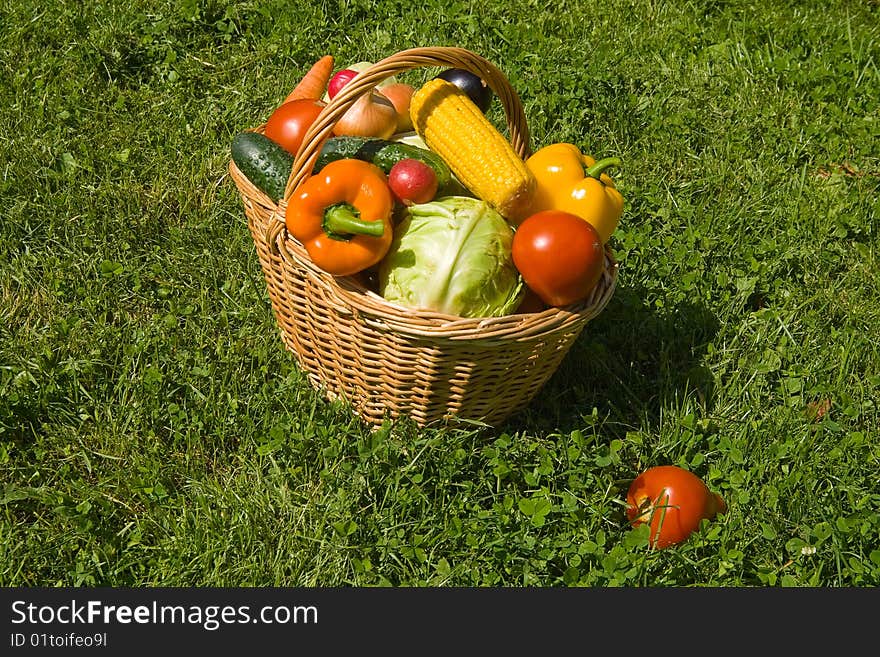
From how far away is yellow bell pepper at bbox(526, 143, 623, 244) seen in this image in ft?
11.2

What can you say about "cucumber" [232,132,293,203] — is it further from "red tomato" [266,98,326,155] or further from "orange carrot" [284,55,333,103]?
"orange carrot" [284,55,333,103]

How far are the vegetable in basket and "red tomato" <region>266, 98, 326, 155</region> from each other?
67 centimetres

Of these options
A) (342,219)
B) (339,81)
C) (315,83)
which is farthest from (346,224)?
(315,83)

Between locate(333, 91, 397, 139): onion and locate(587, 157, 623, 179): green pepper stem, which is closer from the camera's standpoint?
locate(587, 157, 623, 179): green pepper stem

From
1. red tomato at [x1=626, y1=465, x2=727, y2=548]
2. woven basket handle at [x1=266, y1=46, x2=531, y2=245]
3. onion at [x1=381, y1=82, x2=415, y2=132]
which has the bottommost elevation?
red tomato at [x1=626, y1=465, x2=727, y2=548]

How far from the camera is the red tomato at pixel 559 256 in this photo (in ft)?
10.1

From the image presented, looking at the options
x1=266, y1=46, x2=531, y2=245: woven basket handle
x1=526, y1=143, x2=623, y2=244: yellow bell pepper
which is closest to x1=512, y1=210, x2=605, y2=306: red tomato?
x1=526, y1=143, x2=623, y2=244: yellow bell pepper

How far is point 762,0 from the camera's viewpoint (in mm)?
6781

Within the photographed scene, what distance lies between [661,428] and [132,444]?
1.97 m

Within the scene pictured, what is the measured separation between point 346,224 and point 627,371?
59.6 inches

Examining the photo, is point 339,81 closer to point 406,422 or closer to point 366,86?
point 366,86

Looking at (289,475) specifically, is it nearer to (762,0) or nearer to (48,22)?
(48,22)

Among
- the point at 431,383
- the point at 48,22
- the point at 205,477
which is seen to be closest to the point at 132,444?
the point at 205,477

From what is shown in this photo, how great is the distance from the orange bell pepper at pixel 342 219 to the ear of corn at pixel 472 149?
0.36 meters
